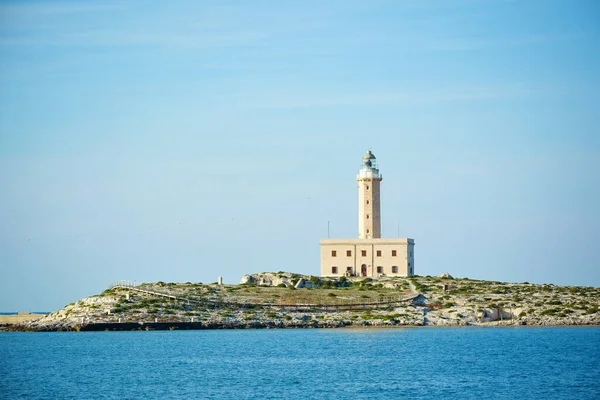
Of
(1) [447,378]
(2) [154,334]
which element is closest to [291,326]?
(2) [154,334]

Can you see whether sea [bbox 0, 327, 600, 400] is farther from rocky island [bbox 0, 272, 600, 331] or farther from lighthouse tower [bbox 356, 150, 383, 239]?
lighthouse tower [bbox 356, 150, 383, 239]

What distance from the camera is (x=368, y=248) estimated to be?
8894cm

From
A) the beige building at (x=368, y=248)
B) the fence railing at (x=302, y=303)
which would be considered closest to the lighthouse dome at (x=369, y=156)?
the beige building at (x=368, y=248)

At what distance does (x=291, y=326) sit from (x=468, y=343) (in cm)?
1677

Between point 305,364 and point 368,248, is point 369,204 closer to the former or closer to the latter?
point 368,248

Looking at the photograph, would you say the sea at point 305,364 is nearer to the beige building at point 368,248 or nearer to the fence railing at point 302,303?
the fence railing at point 302,303

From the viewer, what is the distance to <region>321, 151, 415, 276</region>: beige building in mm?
88750

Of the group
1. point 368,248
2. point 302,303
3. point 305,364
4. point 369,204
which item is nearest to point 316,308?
point 302,303

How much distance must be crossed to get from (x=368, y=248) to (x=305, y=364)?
38.7m

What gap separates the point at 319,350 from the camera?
58.1 m

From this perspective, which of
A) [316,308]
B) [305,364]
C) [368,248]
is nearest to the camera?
[305,364]

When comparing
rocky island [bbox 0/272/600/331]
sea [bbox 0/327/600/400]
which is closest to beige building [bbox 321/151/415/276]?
rocky island [bbox 0/272/600/331]

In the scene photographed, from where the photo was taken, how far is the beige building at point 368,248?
88.8m

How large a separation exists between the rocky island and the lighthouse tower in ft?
23.1
